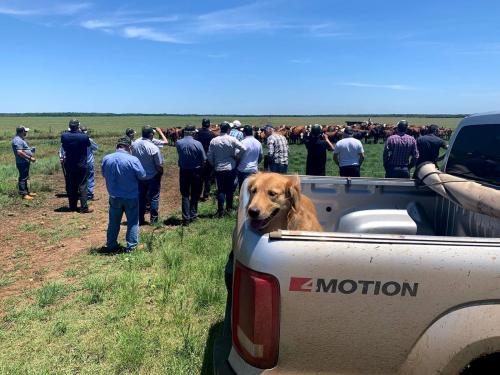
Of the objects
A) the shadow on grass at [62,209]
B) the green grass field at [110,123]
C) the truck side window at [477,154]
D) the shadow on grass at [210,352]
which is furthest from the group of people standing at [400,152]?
the green grass field at [110,123]

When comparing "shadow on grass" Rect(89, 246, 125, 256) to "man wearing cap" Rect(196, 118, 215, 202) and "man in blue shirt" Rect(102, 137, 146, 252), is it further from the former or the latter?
"man wearing cap" Rect(196, 118, 215, 202)

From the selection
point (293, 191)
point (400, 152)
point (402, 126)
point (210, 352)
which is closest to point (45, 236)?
point (210, 352)

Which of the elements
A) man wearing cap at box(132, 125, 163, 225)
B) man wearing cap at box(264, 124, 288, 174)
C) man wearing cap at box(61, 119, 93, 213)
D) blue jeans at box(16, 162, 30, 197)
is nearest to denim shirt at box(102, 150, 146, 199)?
man wearing cap at box(132, 125, 163, 225)

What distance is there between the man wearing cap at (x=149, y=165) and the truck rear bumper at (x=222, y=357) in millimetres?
6476

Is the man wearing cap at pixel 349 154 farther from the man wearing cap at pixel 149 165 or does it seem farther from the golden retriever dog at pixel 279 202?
the golden retriever dog at pixel 279 202

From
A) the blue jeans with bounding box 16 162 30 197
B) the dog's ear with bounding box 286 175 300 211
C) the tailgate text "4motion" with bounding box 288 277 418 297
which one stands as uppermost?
the dog's ear with bounding box 286 175 300 211

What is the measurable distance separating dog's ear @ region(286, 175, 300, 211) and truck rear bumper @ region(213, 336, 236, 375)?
1045mm

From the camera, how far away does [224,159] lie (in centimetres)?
928

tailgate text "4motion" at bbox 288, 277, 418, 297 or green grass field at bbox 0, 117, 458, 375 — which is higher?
tailgate text "4motion" at bbox 288, 277, 418, 297

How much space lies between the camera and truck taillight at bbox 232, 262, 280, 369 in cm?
188

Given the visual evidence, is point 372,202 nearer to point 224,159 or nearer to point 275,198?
point 275,198

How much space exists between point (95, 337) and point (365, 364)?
310cm

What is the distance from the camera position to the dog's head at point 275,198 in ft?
9.88

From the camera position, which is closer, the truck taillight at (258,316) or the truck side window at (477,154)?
the truck taillight at (258,316)
